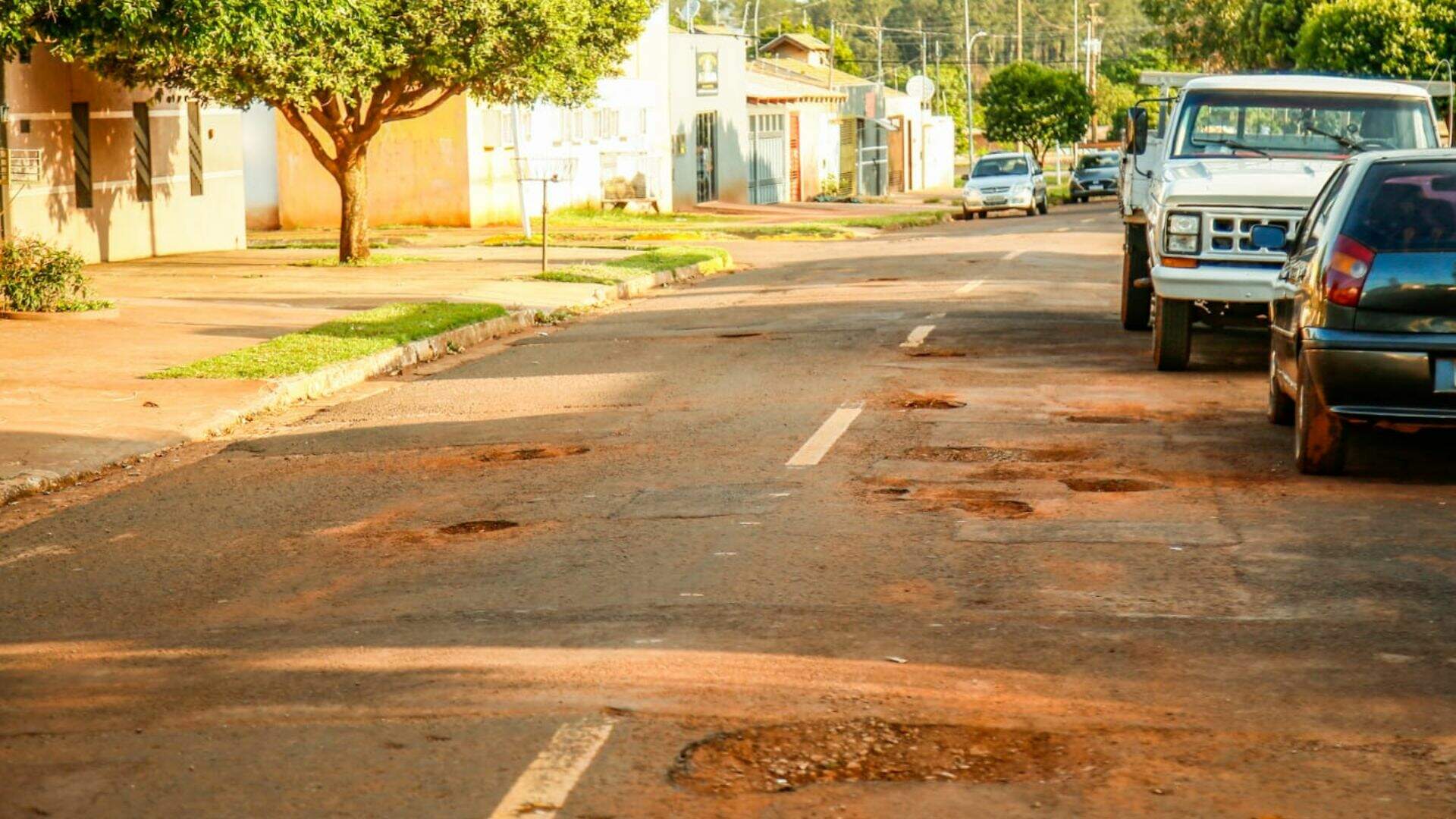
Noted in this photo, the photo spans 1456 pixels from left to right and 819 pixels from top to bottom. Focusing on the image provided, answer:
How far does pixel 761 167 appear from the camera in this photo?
6353 cm

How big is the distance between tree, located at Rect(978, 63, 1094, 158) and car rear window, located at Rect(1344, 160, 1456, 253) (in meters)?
74.6

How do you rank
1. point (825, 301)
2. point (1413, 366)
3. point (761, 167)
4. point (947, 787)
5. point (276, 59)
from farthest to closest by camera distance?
1. point (761, 167)
2. point (276, 59)
3. point (825, 301)
4. point (1413, 366)
5. point (947, 787)

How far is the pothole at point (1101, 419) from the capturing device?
37.9ft

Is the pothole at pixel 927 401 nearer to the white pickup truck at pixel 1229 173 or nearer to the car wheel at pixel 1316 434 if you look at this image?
the white pickup truck at pixel 1229 173

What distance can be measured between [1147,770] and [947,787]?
1.79ft

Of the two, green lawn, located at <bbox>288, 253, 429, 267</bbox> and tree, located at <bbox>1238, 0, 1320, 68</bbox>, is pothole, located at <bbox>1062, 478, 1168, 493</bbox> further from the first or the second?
tree, located at <bbox>1238, 0, 1320, 68</bbox>

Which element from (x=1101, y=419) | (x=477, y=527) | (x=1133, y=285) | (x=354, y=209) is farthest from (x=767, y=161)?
(x=477, y=527)

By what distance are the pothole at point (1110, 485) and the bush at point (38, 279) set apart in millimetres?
13157

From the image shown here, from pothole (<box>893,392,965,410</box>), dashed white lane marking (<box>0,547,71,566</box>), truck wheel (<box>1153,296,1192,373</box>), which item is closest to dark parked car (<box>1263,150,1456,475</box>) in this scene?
pothole (<box>893,392,965,410</box>)

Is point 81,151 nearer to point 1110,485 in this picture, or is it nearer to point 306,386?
point 306,386

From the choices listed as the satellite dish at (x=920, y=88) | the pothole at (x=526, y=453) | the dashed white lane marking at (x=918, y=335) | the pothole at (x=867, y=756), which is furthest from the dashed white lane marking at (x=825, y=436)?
the satellite dish at (x=920, y=88)

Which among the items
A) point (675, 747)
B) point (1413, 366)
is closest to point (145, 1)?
point (1413, 366)

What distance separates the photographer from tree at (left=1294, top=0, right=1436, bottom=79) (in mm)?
44438

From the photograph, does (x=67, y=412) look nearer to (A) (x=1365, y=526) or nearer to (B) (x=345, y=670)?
(B) (x=345, y=670)
